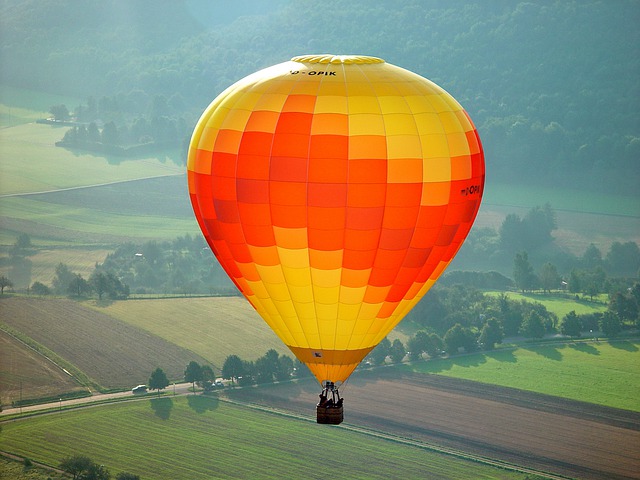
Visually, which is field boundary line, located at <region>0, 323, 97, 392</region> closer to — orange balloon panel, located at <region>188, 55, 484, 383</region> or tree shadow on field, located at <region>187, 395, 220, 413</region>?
tree shadow on field, located at <region>187, 395, 220, 413</region>

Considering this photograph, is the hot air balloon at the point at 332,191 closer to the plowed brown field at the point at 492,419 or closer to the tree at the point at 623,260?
the plowed brown field at the point at 492,419

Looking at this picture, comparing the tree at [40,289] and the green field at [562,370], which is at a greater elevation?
the tree at [40,289]

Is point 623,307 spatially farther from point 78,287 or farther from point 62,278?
point 62,278

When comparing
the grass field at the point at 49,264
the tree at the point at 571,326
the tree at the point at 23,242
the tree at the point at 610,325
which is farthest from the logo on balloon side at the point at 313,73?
the tree at the point at 23,242

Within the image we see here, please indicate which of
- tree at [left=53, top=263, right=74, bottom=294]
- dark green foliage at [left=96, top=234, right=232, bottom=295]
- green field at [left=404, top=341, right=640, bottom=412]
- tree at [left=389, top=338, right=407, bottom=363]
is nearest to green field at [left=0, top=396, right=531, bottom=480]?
tree at [left=389, top=338, right=407, bottom=363]

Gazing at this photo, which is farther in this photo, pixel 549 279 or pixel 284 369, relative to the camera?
Answer: pixel 549 279

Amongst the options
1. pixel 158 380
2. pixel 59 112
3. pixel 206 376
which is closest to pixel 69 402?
pixel 158 380
